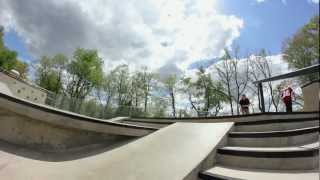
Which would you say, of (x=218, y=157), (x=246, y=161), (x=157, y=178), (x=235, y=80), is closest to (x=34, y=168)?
(x=157, y=178)

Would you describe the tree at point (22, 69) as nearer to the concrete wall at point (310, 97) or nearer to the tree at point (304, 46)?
the tree at point (304, 46)

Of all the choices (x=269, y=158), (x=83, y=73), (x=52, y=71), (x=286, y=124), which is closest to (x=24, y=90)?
(x=286, y=124)

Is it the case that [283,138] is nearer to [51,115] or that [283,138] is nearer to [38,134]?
[51,115]

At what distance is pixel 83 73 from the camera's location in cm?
3816

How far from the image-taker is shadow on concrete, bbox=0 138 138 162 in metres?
3.97

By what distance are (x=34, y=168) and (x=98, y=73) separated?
119ft

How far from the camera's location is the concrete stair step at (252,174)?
286 cm

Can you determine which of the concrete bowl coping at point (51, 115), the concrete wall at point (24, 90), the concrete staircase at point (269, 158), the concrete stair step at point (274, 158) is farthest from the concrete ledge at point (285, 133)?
the concrete wall at point (24, 90)

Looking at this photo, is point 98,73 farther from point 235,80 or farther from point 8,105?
point 8,105

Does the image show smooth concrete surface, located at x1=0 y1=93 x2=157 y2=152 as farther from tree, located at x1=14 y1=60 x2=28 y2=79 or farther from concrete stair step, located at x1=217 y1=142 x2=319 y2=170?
tree, located at x1=14 y1=60 x2=28 y2=79

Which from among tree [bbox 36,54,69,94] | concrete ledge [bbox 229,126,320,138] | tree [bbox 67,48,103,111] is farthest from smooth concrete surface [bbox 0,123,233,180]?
tree [bbox 36,54,69,94]

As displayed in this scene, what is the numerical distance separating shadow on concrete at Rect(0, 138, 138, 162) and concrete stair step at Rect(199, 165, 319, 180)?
2156mm

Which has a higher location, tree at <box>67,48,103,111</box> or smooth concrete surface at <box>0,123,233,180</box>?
tree at <box>67,48,103,111</box>

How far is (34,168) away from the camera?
346 centimetres
